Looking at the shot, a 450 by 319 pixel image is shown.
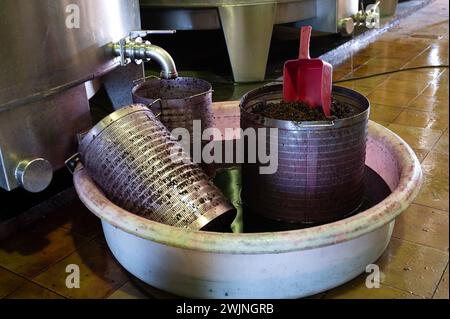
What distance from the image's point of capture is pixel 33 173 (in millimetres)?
936

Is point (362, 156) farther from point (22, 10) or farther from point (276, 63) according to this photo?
point (276, 63)

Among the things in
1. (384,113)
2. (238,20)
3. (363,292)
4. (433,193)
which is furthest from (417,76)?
(363,292)

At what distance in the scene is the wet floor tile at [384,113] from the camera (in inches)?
64.1

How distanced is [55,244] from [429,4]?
11.2ft

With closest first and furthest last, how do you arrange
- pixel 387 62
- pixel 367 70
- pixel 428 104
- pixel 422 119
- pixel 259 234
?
pixel 259 234 → pixel 422 119 → pixel 428 104 → pixel 367 70 → pixel 387 62

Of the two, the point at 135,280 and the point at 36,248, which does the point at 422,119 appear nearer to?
the point at 135,280

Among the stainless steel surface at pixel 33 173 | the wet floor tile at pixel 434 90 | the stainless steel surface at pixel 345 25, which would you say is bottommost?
the wet floor tile at pixel 434 90

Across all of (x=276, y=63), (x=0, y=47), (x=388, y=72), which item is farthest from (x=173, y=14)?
(x=0, y=47)

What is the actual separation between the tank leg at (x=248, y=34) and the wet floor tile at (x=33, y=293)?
1154mm

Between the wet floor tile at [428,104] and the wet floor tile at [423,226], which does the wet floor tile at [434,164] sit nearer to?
the wet floor tile at [423,226]

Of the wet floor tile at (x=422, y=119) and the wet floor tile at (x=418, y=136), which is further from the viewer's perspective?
the wet floor tile at (x=422, y=119)

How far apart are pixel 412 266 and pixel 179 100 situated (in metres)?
0.58

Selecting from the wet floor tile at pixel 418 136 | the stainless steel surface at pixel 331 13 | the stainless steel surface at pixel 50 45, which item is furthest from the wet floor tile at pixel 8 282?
the stainless steel surface at pixel 331 13

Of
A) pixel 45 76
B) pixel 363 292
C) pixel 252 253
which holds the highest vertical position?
pixel 45 76
